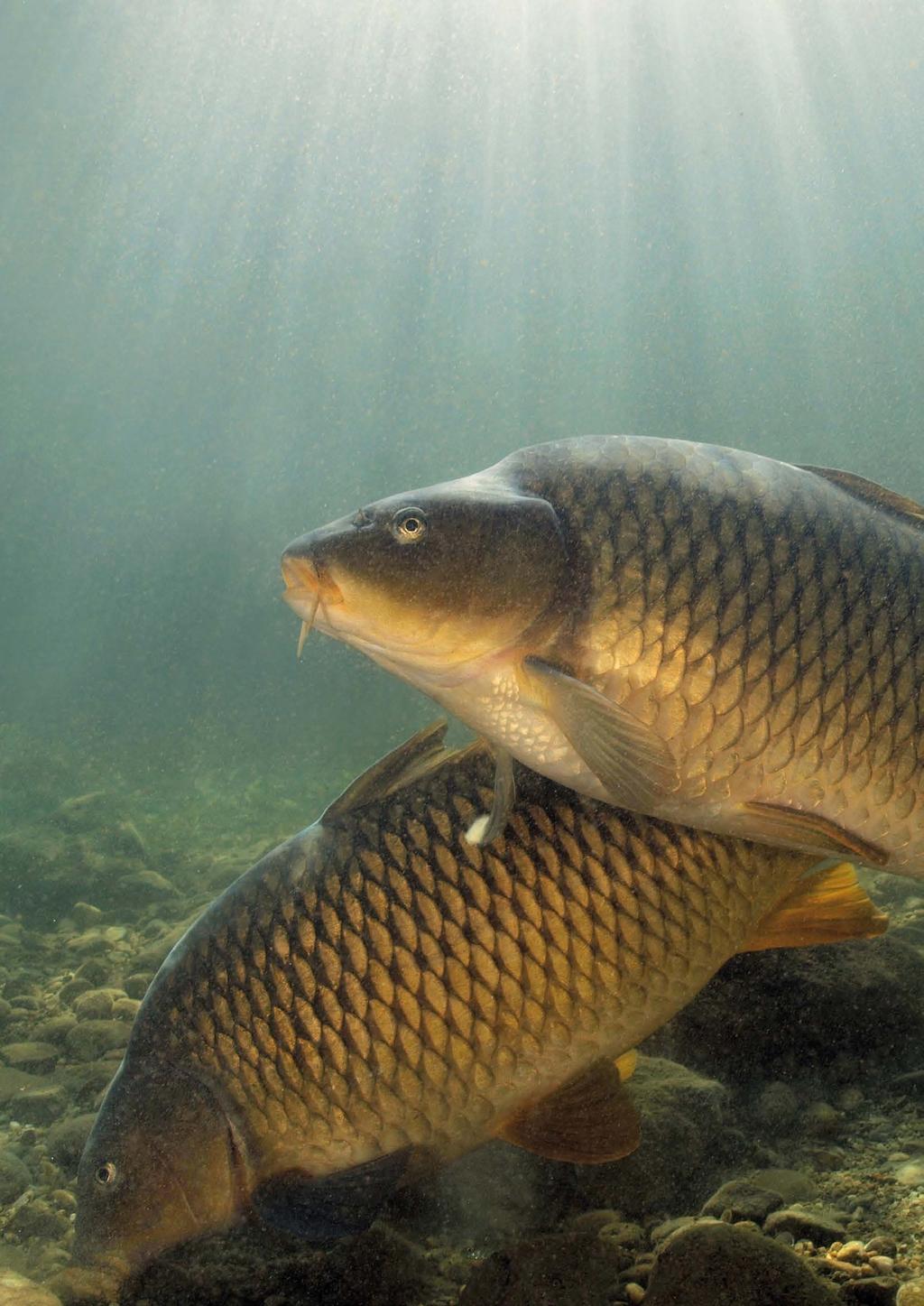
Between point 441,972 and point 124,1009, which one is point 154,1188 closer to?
point 441,972

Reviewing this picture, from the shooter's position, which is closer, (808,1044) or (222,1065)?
(222,1065)

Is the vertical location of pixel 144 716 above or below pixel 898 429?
below

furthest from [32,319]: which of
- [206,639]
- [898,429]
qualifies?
[898,429]

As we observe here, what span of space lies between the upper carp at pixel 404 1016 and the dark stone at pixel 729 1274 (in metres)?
0.41

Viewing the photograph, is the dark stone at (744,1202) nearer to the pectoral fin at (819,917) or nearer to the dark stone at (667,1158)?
the dark stone at (667,1158)

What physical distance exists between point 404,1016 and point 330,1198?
0.47m

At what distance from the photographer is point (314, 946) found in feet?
7.78

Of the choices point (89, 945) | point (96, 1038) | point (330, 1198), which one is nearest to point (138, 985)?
point (96, 1038)

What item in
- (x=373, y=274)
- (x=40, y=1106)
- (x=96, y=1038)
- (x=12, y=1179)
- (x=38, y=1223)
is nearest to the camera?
(x=38, y=1223)

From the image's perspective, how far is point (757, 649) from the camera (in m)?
2.13

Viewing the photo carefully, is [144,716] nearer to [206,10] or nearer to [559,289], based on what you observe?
[206,10]

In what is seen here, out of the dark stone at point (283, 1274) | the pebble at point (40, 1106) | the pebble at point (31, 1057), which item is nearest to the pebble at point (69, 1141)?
the pebble at point (40, 1106)

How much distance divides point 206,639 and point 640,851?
99275 mm

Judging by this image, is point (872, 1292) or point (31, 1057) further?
point (31, 1057)
